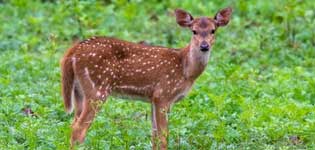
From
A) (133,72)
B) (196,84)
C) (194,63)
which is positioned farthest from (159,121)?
(196,84)

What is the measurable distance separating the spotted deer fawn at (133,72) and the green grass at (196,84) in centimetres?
22

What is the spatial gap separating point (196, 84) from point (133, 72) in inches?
88.9

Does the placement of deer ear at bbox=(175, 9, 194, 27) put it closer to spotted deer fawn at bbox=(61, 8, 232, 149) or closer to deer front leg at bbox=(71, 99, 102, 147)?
spotted deer fawn at bbox=(61, 8, 232, 149)

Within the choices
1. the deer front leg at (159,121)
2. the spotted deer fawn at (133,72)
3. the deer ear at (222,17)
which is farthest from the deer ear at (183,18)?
the deer front leg at (159,121)

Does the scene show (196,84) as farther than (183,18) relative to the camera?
Yes

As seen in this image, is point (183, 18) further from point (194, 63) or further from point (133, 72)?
point (133, 72)

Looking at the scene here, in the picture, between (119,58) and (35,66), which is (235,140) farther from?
(35,66)

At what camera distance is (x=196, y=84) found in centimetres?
1203

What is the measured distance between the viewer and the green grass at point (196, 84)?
970cm

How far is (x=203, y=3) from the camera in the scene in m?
16.7

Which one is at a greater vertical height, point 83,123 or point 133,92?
point 133,92

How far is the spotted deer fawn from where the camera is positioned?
961 cm

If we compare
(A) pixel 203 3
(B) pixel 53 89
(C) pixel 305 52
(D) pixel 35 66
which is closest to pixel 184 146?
(B) pixel 53 89

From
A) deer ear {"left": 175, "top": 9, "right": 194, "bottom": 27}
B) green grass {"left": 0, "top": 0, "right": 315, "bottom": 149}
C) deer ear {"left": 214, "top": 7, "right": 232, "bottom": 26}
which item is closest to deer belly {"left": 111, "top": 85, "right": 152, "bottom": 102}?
green grass {"left": 0, "top": 0, "right": 315, "bottom": 149}
